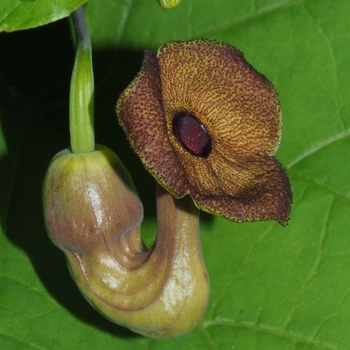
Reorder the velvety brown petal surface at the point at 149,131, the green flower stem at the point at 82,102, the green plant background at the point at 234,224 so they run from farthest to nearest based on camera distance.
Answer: the green plant background at the point at 234,224
the green flower stem at the point at 82,102
the velvety brown petal surface at the point at 149,131

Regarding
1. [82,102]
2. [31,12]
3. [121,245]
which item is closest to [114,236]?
[121,245]

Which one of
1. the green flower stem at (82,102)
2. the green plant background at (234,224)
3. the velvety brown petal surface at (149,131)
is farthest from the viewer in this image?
the green plant background at (234,224)

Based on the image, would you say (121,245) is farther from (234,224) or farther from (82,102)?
(234,224)

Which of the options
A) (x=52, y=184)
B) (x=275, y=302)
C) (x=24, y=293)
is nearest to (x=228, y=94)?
(x=52, y=184)

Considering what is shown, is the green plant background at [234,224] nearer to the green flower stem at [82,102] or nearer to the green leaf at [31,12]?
the green flower stem at [82,102]

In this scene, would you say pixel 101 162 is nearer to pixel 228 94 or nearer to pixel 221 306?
pixel 228 94

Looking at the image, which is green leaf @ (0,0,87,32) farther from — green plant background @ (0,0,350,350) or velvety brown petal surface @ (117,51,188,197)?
green plant background @ (0,0,350,350)

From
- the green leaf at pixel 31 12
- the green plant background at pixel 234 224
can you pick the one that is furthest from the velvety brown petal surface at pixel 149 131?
the green plant background at pixel 234 224
